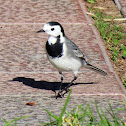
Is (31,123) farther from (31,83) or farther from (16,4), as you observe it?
(16,4)

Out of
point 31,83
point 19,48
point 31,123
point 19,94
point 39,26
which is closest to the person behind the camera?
point 31,123

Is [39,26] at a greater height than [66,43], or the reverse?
[66,43]

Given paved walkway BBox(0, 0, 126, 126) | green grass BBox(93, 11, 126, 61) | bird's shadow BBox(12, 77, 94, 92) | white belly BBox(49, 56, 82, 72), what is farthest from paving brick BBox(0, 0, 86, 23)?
white belly BBox(49, 56, 82, 72)

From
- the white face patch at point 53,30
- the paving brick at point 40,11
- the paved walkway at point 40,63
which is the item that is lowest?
the paving brick at point 40,11

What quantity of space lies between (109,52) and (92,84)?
1.21 m

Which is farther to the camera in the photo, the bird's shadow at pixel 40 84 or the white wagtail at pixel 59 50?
the bird's shadow at pixel 40 84

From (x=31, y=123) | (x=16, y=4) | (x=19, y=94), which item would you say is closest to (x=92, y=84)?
(x=19, y=94)

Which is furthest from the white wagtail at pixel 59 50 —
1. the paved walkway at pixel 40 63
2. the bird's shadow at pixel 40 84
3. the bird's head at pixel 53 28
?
the paved walkway at pixel 40 63

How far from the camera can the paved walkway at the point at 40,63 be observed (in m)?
5.38

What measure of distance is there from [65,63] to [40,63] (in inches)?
42.4

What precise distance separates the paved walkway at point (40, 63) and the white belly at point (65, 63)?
361 mm

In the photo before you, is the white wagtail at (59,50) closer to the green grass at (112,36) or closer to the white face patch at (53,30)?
the white face patch at (53,30)

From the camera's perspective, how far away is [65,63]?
5.52 m

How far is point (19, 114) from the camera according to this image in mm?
5027
